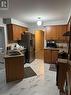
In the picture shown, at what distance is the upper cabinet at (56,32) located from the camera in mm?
6262

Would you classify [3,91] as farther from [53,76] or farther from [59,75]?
[53,76]

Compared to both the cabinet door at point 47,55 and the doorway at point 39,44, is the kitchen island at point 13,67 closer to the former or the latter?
the cabinet door at point 47,55

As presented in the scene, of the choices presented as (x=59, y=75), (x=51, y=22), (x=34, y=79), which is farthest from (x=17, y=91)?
(x=51, y=22)

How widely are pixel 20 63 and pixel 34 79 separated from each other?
823 mm

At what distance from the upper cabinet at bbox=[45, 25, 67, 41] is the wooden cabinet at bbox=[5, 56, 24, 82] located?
3055 millimetres

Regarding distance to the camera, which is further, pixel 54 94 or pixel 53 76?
pixel 53 76

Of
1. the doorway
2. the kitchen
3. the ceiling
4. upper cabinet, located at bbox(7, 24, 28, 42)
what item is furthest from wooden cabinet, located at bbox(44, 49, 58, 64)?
the ceiling

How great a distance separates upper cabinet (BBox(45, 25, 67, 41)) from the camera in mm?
6262

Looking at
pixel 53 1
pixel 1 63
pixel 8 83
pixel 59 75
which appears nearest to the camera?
pixel 53 1

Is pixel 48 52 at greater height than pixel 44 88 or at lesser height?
greater

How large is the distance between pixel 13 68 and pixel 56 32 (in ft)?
11.6

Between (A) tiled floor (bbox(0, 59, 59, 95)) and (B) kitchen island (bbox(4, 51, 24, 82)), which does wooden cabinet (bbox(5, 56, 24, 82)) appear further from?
(A) tiled floor (bbox(0, 59, 59, 95))

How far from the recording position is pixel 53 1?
291 centimetres

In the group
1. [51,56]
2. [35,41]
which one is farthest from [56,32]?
[35,41]
